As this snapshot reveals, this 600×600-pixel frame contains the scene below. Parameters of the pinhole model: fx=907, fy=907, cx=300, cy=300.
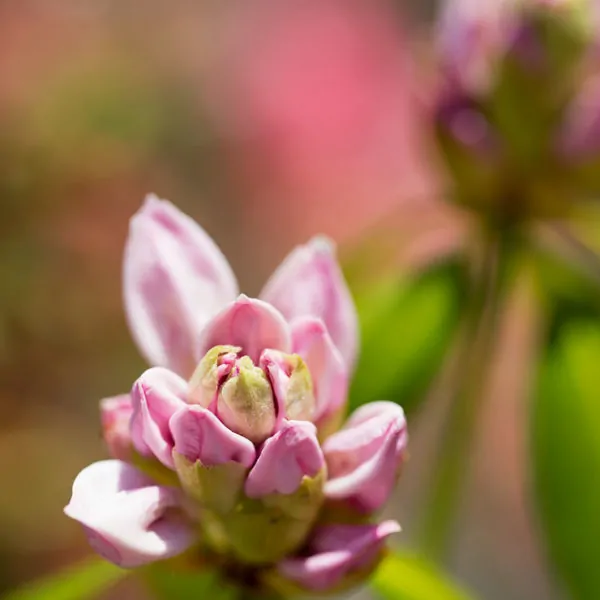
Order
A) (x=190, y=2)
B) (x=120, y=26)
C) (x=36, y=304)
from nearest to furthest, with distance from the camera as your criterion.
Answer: (x=36, y=304), (x=120, y=26), (x=190, y=2)

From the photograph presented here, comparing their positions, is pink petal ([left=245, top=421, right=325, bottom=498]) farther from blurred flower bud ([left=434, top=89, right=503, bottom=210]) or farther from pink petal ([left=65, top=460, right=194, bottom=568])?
blurred flower bud ([left=434, top=89, right=503, bottom=210])

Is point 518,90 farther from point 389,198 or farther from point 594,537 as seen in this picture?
point 389,198

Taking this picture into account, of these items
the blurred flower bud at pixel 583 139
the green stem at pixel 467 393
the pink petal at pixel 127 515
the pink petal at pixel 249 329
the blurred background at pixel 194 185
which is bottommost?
the pink petal at pixel 127 515

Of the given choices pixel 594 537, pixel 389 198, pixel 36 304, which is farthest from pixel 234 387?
pixel 389 198

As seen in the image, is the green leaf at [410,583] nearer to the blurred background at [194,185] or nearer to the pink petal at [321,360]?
the pink petal at [321,360]

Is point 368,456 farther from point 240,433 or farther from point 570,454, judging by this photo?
point 570,454

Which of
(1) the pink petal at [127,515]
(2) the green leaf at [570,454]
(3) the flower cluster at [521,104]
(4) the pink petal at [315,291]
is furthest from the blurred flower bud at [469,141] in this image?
(1) the pink petal at [127,515]
